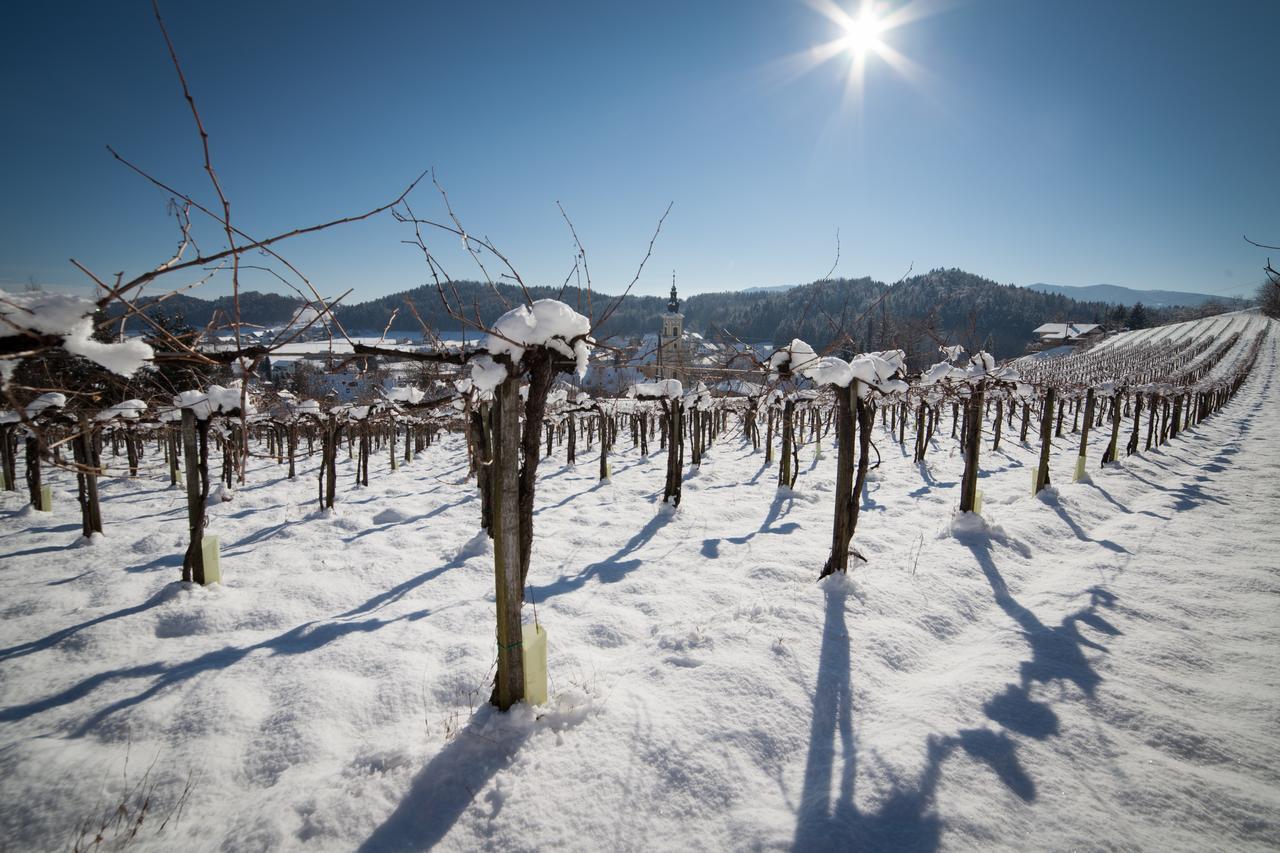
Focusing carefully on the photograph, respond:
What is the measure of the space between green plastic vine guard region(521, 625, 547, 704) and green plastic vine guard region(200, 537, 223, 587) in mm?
5632

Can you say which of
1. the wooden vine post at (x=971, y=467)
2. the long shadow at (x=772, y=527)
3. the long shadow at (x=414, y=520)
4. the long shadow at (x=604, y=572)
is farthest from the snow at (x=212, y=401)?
the wooden vine post at (x=971, y=467)

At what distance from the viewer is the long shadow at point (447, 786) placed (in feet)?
8.70

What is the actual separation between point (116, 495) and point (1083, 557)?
75.6 feet

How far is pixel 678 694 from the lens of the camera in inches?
149

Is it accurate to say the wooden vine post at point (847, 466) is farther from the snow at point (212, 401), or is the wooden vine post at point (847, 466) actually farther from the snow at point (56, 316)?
the snow at point (212, 401)

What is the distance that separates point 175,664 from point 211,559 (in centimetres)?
218

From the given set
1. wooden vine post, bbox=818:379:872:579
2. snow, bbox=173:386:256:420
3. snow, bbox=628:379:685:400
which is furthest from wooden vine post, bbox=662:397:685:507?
snow, bbox=173:386:256:420

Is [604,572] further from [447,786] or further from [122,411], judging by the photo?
[122,411]

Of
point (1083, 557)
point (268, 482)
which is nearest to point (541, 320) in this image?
point (1083, 557)

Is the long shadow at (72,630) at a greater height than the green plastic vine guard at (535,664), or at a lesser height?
lesser

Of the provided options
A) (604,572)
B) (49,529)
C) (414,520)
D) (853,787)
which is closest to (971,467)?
(604,572)

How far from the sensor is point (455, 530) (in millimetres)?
9867

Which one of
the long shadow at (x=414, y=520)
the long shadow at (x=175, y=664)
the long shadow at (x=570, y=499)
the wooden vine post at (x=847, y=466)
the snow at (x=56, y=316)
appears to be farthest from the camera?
the long shadow at (x=570, y=499)

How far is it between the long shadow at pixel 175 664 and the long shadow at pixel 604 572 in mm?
1535
